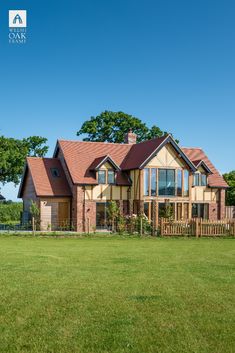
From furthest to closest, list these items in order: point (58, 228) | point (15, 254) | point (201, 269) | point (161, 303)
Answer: point (58, 228)
point (15, 254)
point (201, 269)
point (161, 303)

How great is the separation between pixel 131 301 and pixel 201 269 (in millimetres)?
4912

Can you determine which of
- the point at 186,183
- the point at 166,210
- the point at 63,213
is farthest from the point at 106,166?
the point at 186,183

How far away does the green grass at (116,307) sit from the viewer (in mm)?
7219

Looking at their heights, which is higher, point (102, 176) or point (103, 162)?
point (103, 162)

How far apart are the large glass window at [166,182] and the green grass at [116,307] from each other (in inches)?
949

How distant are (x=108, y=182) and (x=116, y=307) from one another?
98.1ft

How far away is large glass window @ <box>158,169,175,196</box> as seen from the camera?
129ft

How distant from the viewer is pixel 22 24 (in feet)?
90.1

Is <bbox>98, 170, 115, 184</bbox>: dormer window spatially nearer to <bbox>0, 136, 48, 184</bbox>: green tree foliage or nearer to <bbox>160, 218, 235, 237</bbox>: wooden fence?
<bbox>160, 218, 235, 237</bbox>: wooden fence

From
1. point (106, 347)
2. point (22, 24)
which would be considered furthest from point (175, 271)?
point (22, 24)

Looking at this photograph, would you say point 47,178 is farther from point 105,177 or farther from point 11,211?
point 11,211

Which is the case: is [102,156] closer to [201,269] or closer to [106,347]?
[201,269]

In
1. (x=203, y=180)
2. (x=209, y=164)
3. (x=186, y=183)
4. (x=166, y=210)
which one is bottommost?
(x=166, y=210)

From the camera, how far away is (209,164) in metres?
45.0
